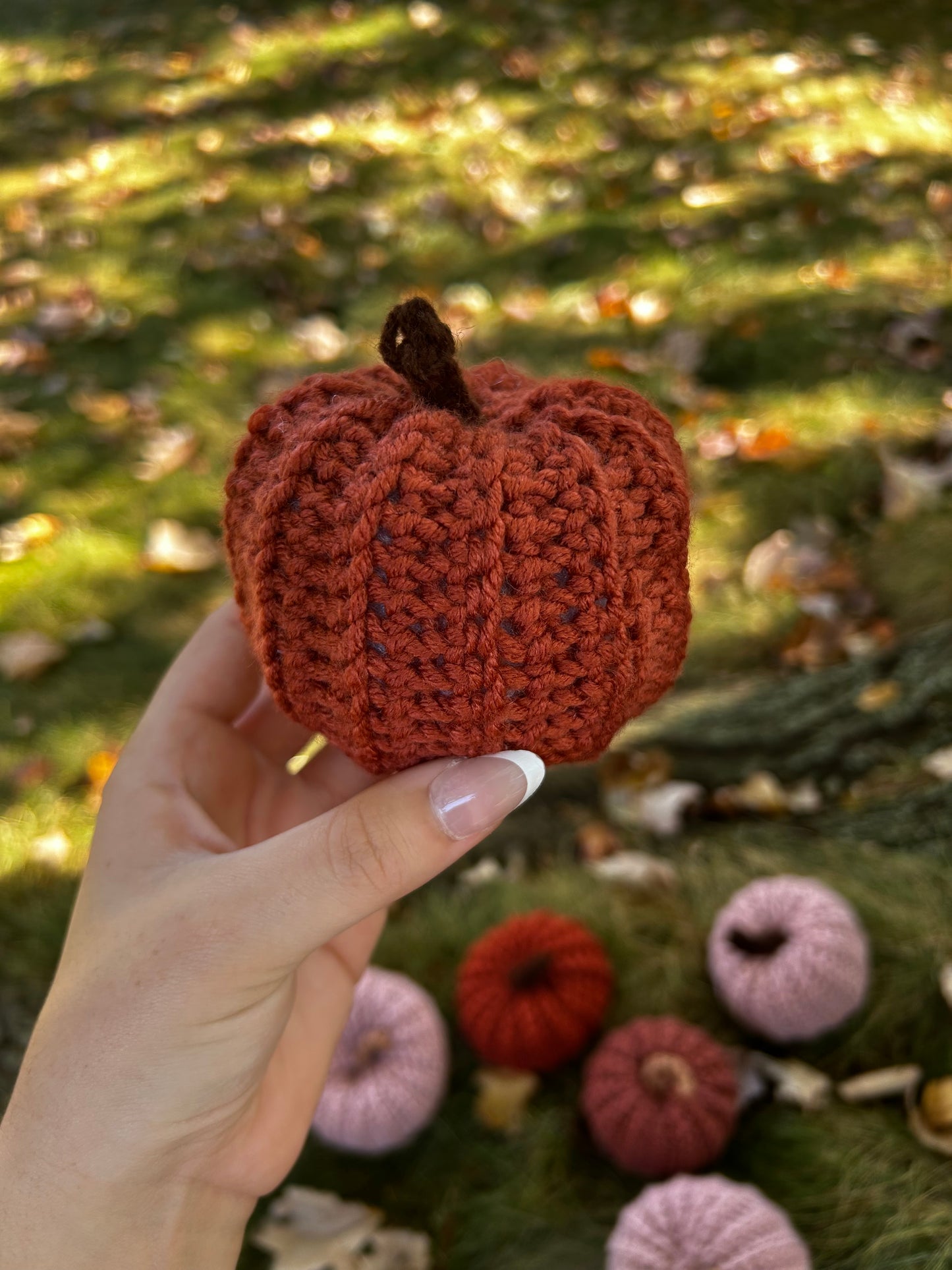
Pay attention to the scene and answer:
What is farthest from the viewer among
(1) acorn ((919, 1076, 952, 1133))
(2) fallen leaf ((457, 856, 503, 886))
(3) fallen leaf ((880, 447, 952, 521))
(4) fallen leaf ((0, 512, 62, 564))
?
(4) fallen leaf ((0, 512, 62, 564))

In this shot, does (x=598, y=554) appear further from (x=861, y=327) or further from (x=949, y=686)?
(x=861, y=327)

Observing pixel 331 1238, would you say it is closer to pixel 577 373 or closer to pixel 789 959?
pixel 789 959

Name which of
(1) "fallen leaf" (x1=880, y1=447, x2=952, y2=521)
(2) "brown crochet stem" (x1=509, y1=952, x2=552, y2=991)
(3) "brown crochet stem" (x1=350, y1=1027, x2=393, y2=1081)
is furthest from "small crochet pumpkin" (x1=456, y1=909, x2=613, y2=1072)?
(1) "fallen leaf" (x1=880, y1=447, x2=952, y2=521)

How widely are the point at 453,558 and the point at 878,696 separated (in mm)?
1231

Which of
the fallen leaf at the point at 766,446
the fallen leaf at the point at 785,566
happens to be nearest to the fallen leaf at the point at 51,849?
the fallen leaf at the point at 785,566

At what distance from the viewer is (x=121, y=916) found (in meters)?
1.11

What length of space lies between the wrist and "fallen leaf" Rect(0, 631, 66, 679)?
4.29 feet

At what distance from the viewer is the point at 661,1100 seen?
4.43 ft

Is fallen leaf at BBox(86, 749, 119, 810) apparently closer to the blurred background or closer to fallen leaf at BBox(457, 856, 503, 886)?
the blurred background

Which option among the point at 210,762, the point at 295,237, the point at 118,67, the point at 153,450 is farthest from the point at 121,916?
the point at 118,67

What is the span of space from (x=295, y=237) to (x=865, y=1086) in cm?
300

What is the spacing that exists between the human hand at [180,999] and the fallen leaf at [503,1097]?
1.17 ft

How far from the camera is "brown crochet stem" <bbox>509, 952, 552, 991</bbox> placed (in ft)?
4.94

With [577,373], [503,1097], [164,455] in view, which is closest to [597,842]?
[503,1097]
